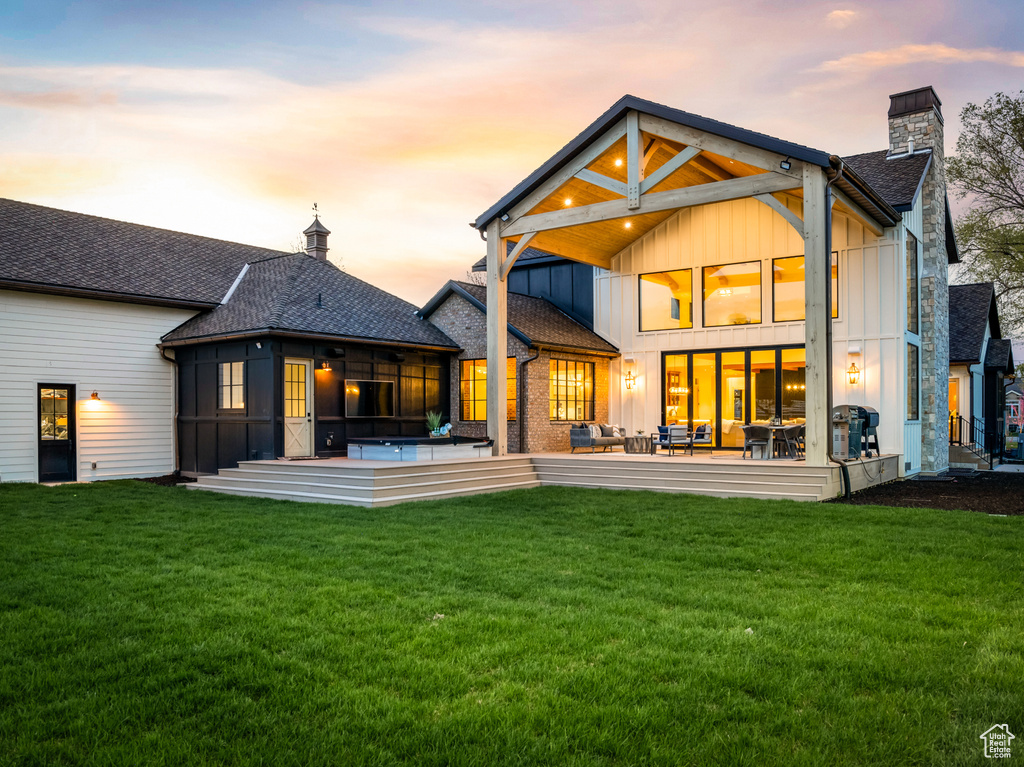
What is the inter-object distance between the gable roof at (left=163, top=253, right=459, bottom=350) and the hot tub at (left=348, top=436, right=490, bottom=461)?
2389 millimetres

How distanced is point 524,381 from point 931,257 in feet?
31.5

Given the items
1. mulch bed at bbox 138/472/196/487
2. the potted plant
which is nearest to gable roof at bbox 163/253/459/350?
the potted plant

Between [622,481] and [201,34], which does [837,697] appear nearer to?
[622,481]

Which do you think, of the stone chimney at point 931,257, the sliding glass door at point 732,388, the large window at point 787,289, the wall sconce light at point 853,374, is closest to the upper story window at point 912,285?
the stone chimney at point 931,257

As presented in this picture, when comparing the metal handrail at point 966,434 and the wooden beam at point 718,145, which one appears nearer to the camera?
the wooden beam at point 718,145

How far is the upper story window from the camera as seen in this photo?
15.3 m

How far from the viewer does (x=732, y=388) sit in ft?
55.0

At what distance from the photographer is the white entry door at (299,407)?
1422 centimetres

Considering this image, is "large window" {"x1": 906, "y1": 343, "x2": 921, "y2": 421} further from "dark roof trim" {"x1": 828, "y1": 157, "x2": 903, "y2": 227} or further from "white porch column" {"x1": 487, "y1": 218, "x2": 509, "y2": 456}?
"white porch column" {"x1": 487, "y1": 218, "x2": 509, "y2": 456}

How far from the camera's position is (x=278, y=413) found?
1381cm

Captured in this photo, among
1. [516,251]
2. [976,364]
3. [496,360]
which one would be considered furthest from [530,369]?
[976,364]

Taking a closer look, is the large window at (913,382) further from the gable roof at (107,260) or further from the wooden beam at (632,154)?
the gable roof at (107,260)

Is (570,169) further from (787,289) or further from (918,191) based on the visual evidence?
(918,191)

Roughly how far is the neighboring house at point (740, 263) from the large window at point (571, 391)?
3.12ft
